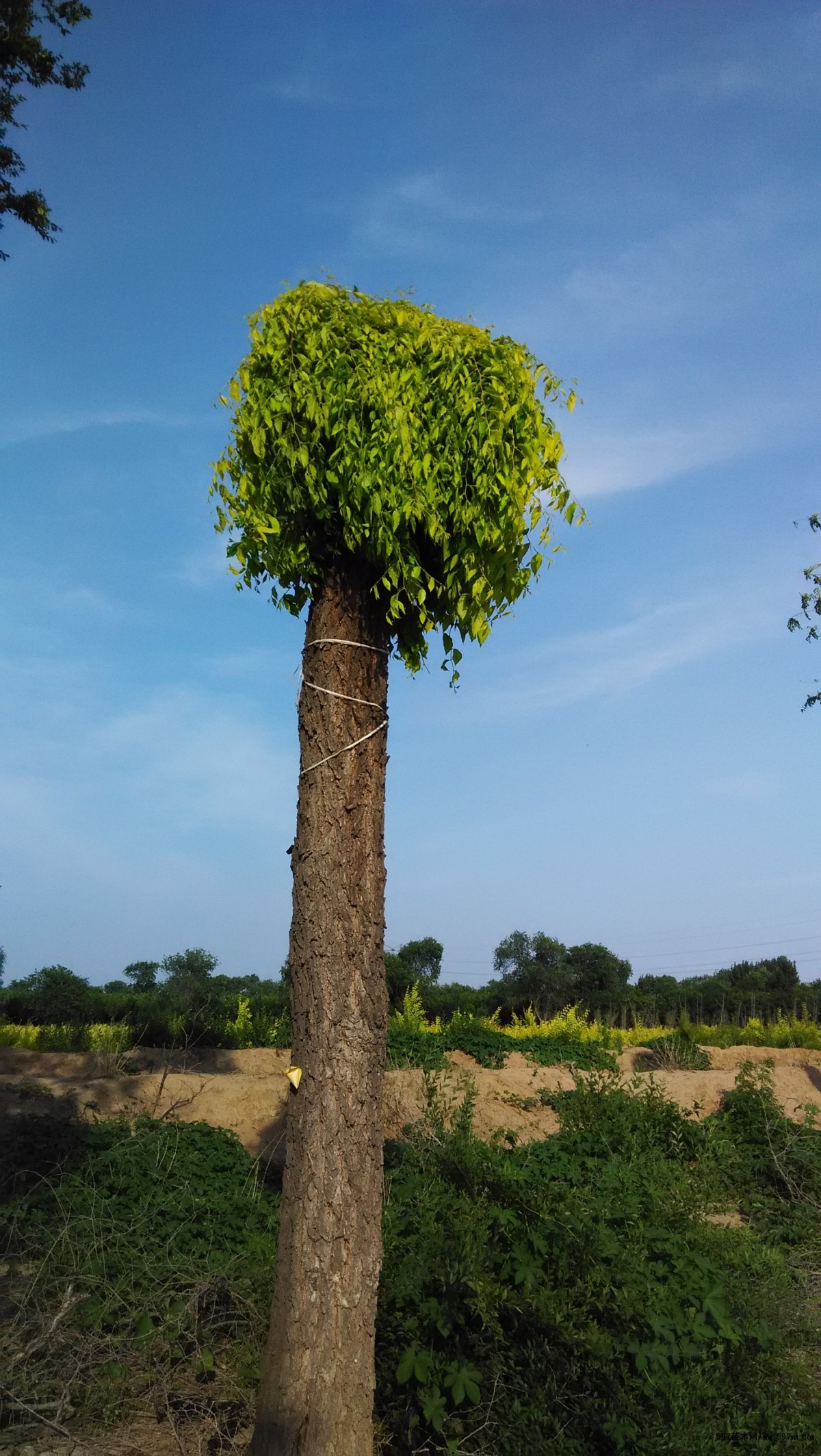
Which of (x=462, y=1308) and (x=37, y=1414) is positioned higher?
(x=462, y=1308)

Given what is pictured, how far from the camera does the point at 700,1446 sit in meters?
4.08

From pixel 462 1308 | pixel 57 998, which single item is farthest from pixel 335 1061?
pixel 57 998

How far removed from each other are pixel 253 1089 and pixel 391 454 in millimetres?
7309

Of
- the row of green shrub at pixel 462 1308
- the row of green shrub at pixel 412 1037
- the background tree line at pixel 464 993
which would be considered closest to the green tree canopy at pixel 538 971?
the background tree line at pixel 464 993

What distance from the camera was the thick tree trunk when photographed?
13.3ft

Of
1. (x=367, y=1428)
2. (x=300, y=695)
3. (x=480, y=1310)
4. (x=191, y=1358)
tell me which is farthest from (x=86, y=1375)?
(x=300, y=695)

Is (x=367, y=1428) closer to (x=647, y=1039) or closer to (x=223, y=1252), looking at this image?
(x=223, y=1252)

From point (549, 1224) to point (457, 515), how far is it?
11.6 ft

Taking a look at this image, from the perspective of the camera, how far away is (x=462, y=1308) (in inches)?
180

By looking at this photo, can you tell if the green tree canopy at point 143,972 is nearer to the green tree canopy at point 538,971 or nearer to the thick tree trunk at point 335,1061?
the green tree canopy at point 538,971

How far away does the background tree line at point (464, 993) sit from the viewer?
17.0 m

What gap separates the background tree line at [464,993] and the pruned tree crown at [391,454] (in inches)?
398

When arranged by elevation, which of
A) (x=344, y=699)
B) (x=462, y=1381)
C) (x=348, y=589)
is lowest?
(x=462, y=1381)

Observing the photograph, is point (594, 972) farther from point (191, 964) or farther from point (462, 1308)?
point (462, 1308)
